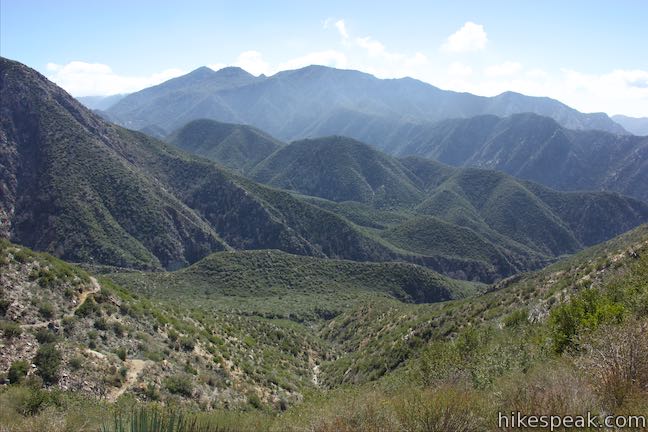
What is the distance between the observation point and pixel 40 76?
109m

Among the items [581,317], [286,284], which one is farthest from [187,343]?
[286,284]

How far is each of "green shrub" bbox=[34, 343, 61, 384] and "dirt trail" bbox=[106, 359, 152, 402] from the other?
2.13 meters

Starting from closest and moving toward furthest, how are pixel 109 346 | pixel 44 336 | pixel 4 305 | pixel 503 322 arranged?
pixel 44 336, pixel 4 305, pixel 109 346, pixel 503 322

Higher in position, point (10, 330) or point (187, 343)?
point (10, 330)

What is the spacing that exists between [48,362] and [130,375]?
3.28 metres

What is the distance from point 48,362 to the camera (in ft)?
52.4

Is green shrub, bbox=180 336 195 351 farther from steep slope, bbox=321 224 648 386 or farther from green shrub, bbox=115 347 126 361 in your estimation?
steep slope, bbox=321 224 648 386

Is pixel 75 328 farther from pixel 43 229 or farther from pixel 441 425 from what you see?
pixel 43 229

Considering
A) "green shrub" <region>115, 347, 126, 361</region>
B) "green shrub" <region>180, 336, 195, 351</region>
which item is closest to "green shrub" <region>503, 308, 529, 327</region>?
"green shrub" <region>180, 336, 195, 351</region>

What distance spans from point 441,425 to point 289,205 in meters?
133

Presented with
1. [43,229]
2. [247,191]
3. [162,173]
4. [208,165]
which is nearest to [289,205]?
[247,191]

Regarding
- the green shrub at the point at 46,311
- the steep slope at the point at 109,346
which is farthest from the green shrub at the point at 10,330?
the green shrub at the point at 46,311

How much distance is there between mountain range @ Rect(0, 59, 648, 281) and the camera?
9031cm

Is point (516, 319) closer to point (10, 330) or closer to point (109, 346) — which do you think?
point (109, 346)
